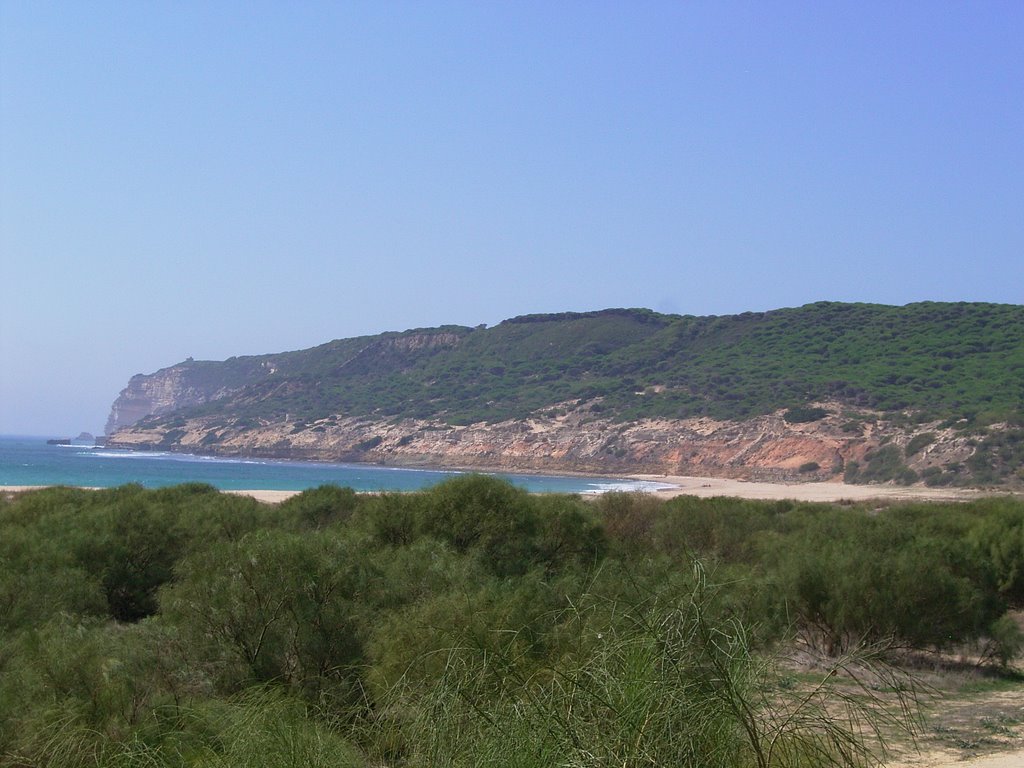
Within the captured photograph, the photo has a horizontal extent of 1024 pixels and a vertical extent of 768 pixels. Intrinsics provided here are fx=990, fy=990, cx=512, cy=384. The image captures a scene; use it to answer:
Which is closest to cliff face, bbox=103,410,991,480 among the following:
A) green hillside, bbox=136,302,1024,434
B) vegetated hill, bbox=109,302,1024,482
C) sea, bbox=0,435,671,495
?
vegetated hill, bbox=109,302,1024,482

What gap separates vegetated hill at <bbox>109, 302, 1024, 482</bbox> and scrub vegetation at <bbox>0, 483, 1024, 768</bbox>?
51894 mm

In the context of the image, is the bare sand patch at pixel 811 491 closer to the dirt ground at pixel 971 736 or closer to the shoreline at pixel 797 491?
the shoreline at pixel 797 491

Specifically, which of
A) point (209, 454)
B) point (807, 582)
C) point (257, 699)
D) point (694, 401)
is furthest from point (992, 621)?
point (209, 454)

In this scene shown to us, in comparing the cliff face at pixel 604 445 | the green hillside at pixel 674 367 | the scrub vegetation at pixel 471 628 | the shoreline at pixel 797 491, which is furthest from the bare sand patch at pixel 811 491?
the scrub vegetation at pixel 471 628

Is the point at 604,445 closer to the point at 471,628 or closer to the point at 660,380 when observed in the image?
the point at 660,380

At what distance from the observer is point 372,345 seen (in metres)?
161

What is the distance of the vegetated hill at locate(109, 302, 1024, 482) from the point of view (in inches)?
→ 3351

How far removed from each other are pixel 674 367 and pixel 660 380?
6.89 metres

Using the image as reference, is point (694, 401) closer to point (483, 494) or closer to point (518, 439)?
point (518, 439)

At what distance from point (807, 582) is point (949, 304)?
111300mm

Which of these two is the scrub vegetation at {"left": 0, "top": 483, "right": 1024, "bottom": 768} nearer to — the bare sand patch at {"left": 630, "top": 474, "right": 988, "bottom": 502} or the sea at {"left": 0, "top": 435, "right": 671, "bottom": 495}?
the bare sand patch at {"left": 630, "top": 474, "right": 988, "bottom": 502}

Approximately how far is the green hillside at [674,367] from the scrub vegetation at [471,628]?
2391 inches

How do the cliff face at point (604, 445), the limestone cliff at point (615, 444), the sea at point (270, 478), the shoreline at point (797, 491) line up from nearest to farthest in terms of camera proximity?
the shoreline at point (797, 491)
the sea at point (270, 478)
the limestone cliff at point (615, 444)
the cliff face at point (604, 445)

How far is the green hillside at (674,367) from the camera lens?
9100 centimetres
